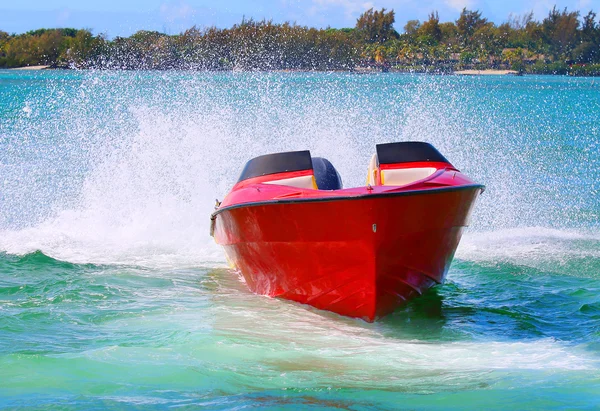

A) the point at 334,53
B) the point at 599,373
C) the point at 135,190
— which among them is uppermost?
the point at 334,53

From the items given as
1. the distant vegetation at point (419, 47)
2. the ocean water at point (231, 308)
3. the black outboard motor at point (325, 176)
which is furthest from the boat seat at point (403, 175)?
the distant vegetation at point (419, 47)

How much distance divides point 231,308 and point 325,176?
2285mm

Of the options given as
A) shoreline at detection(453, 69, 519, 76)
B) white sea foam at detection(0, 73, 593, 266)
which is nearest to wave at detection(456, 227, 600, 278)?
white sea foam at detection(0, 73, 593, 266)

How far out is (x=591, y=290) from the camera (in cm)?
841

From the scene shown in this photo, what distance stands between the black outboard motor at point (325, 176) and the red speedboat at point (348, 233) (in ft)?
3.02

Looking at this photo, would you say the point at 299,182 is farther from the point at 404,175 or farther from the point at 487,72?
the point at 487,72

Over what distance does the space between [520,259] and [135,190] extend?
7103 millimetres

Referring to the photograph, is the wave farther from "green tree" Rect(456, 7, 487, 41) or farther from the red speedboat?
"green tree" Rect(456, 7, 487, 41)

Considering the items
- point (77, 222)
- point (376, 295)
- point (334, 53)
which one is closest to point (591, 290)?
point (376, 295)

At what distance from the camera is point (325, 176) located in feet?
30.8

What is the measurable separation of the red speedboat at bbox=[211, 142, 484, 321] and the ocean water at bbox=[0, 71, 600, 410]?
0.27 meters

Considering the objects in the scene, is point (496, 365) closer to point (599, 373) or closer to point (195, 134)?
point (599, 373)

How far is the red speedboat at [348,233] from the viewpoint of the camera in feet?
22.3

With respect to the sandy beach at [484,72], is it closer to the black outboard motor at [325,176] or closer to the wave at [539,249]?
the wave at [539,249]
